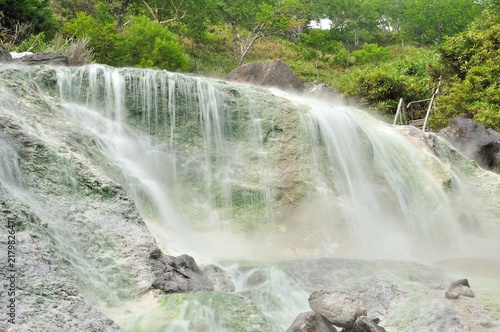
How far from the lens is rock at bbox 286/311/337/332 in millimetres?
4314

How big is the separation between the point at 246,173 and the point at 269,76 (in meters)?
8.97

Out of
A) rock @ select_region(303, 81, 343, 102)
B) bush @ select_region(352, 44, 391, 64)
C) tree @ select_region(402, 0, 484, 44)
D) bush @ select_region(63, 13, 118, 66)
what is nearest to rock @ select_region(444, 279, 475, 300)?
rock @ select_region(303, 81, 343, 102)

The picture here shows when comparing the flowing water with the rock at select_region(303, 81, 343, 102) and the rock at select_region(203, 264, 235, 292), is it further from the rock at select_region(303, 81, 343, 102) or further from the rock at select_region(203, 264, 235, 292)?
the rock at select_region(303, 81, 343, 102)

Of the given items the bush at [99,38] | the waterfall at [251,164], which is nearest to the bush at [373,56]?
the bush at [99,38]

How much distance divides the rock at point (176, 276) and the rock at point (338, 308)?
1.13 m

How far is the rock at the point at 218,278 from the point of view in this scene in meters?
5.68

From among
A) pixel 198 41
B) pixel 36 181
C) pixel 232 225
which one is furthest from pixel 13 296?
pixel 198 41

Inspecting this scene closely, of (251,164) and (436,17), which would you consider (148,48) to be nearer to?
(251,164)

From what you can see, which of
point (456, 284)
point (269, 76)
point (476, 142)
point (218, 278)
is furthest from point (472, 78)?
point (218, 278)

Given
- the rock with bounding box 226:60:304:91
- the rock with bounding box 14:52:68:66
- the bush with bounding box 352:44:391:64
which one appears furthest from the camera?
Result: the bush with bounding box 352:44:391:64

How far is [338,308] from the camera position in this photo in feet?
15.8

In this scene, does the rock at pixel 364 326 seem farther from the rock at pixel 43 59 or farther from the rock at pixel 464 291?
the rock at pixel 43 59

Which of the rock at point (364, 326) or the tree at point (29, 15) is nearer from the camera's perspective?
the rock at point (364, 326)

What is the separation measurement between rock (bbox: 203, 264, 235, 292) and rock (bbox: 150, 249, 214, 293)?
0.47 ft
